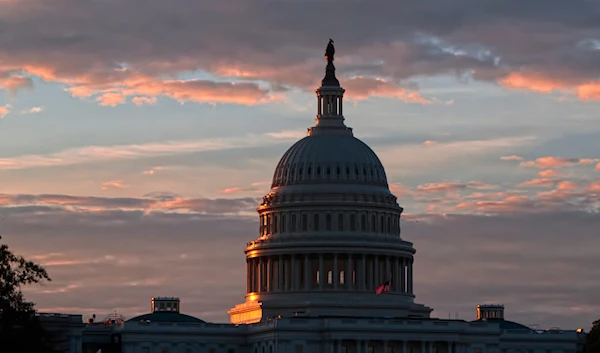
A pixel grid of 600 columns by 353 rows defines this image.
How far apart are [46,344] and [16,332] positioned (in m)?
10.2

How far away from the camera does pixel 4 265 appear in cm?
19262

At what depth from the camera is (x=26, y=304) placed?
19350 centimetres

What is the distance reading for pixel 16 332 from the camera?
183500 mm

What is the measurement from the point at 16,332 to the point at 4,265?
35.0 feet

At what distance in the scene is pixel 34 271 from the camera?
636 ft

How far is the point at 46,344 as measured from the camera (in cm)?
19350

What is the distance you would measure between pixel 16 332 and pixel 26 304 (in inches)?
400

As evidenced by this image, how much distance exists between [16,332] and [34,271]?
1144 centimetres

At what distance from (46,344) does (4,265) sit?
7730 mm

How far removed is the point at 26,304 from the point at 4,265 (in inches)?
155

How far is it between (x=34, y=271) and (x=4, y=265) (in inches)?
111

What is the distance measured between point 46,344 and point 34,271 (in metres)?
6.38
